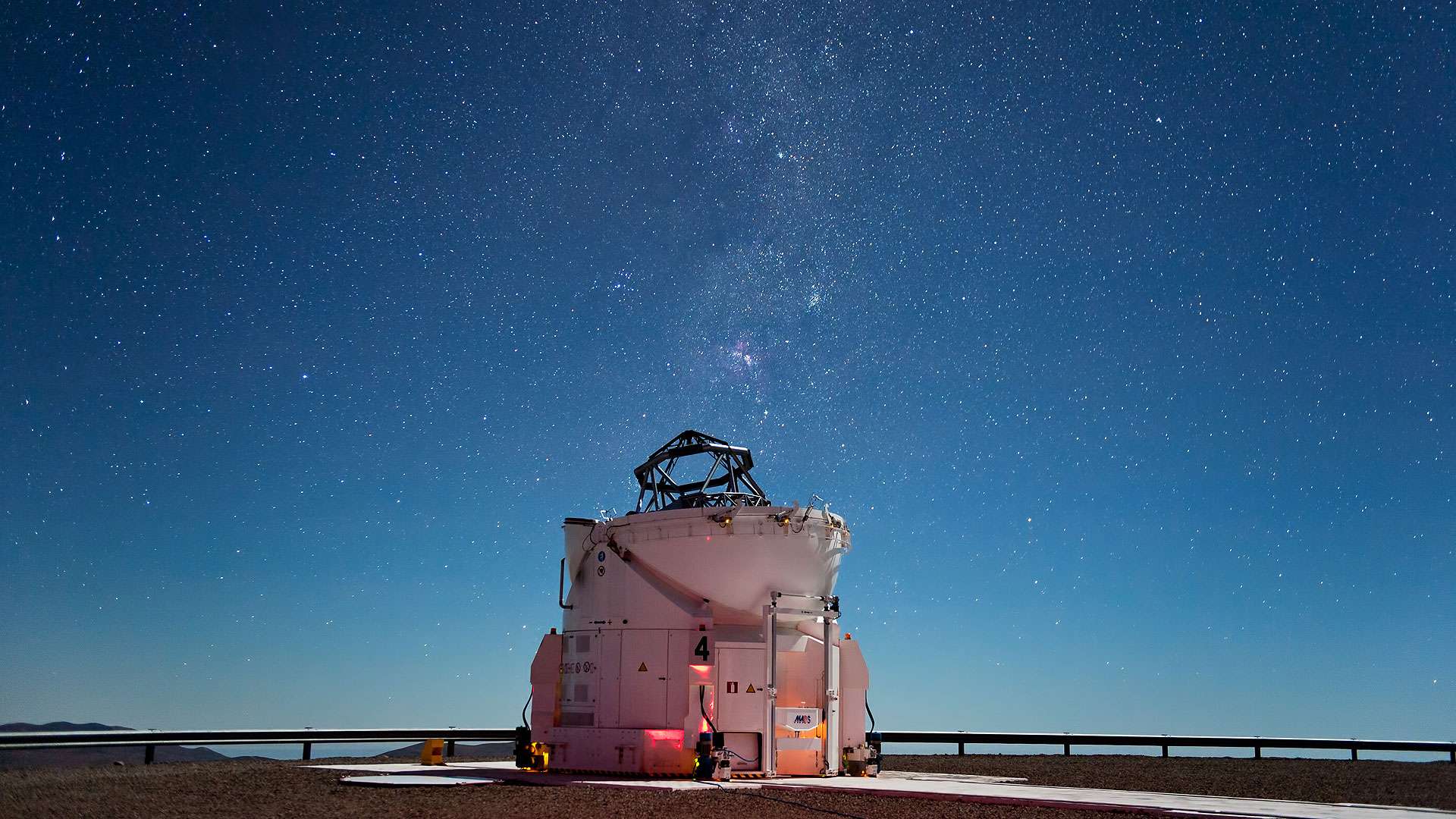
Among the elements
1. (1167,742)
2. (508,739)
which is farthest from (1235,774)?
(508,739)

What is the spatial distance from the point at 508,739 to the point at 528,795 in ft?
51.4

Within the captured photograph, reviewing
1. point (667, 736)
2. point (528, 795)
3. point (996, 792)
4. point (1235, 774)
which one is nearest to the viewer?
point (528, 795)

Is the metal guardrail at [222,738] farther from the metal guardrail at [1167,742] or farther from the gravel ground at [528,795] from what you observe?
the metal guardrail at [1167,742]

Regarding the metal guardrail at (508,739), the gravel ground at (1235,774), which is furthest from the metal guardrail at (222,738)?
the gravel ground at (1235,774)

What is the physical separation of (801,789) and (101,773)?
15.9m

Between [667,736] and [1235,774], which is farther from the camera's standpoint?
[1235,774]

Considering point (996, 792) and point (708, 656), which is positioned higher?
point (708, 656)

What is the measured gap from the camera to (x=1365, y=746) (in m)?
34.2

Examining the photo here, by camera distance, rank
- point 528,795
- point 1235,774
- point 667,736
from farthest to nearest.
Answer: point 1235,774 < point 667,736 < point 528,795

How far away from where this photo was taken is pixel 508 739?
112ft

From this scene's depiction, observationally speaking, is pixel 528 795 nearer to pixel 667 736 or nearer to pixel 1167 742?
pixel 667 736

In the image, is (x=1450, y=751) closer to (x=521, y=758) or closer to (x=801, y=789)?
(x=801, y=789)

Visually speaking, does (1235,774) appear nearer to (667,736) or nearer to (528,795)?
(667,736)

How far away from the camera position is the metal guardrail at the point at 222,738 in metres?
26.4
